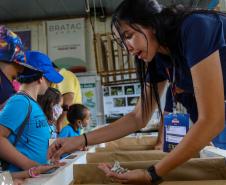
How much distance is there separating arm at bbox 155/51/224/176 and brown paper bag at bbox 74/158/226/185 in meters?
0.14

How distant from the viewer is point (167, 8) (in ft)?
2.90

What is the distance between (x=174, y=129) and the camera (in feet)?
3.75

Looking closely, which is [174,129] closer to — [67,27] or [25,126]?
[25,126]

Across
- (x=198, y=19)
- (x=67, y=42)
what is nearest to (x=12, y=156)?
(x=198, y=19)

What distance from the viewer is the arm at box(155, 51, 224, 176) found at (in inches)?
29.5

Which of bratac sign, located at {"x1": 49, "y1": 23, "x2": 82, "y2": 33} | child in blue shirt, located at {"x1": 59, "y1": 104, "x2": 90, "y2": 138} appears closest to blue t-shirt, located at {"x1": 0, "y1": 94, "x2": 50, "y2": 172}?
child in blue shirt, located at {"x1": 59, "y1": 104, "x2": 90, "y2": 138}

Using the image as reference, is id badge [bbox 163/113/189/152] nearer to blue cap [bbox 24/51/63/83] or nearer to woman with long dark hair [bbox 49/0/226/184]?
woman with long dark hair [bbox 49/0/226/184]

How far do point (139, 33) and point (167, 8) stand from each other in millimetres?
101

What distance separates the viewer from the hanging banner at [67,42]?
17.1 ft

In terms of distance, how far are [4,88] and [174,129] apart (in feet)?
2.56

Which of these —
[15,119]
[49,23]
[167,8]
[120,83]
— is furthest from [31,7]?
[167,8]

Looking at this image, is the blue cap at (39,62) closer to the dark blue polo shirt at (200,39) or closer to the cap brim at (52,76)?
the cap brim at (52,76)

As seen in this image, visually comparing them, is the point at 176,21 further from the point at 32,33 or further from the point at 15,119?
the point at 32,33

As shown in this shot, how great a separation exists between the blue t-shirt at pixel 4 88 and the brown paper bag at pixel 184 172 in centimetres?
73
